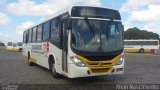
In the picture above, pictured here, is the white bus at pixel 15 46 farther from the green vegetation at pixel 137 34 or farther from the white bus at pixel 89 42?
the green vegetation at pixel 137 34

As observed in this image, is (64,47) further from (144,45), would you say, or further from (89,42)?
(144,45)

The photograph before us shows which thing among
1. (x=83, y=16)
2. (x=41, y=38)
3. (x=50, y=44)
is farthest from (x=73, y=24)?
(x=41, y=38)

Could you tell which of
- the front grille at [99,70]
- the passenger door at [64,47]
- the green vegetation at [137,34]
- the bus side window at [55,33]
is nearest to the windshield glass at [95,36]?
the passenger door at [64,47]

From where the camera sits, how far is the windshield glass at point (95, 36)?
12.4 meters

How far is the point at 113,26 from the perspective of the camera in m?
13.1

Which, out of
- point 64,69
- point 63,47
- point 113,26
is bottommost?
point 64,69

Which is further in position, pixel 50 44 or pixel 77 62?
pixel 50 44

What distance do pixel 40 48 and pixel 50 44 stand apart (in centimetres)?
298

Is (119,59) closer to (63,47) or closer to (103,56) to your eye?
(103,56)

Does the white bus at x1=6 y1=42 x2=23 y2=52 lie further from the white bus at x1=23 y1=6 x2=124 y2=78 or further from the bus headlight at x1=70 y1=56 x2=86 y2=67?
the bus headlight at x1=70 y1=56 x2=86 y2=67

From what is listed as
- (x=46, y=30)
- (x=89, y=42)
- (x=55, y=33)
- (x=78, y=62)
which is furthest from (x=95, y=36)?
(x=46, y=30)

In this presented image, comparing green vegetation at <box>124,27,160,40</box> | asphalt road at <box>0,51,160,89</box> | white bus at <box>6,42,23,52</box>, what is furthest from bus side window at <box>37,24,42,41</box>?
green vegetation at <box>124,27,160,40</box>

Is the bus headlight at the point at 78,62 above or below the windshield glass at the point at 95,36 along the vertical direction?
below

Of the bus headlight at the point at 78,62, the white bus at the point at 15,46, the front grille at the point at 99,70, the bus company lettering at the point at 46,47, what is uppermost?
the bus company lettering at the point at 46,47
